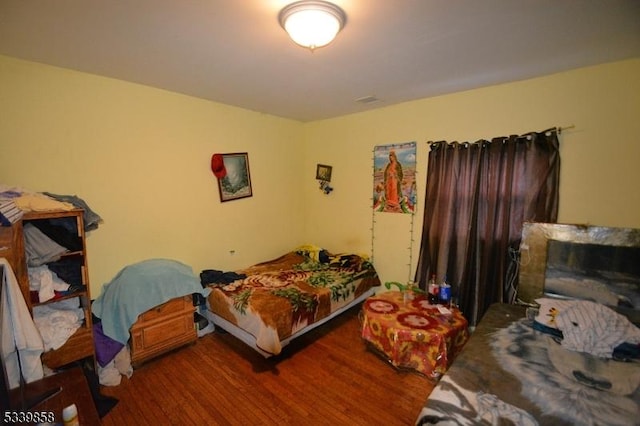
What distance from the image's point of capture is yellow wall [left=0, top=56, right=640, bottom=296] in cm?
201

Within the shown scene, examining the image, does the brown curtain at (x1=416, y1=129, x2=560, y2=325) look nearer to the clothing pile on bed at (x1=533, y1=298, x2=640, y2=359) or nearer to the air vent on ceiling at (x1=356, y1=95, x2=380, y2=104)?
the clothing pile on bed at (x1=533, y1=298, x2=640, y2=359)

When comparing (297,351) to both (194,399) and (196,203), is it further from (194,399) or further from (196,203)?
(196,203)

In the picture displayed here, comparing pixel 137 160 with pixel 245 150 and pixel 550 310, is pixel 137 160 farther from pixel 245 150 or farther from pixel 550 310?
pixel 550 310

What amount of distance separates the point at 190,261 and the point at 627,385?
334cm

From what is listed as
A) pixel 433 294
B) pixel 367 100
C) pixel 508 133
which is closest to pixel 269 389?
pixel 433 294

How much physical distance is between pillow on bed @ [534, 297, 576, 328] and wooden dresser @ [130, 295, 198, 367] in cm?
279

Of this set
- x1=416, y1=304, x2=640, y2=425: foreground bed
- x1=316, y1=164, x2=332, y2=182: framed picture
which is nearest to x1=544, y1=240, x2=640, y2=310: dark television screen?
x1=416, y1=304, x2=640, y2=425: foreground bed

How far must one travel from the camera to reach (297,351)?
2.53 metres

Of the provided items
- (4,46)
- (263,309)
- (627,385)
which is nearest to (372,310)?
(263,309)

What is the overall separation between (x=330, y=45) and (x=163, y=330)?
8.60ft

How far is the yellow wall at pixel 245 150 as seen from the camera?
2010 millimetres

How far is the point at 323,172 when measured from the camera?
12.7 feet

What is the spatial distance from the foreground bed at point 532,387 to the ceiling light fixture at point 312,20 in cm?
191

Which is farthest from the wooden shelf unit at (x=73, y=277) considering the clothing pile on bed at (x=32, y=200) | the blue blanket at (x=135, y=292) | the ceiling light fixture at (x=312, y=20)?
the ceiling light fixture at (x=312, y=20)
